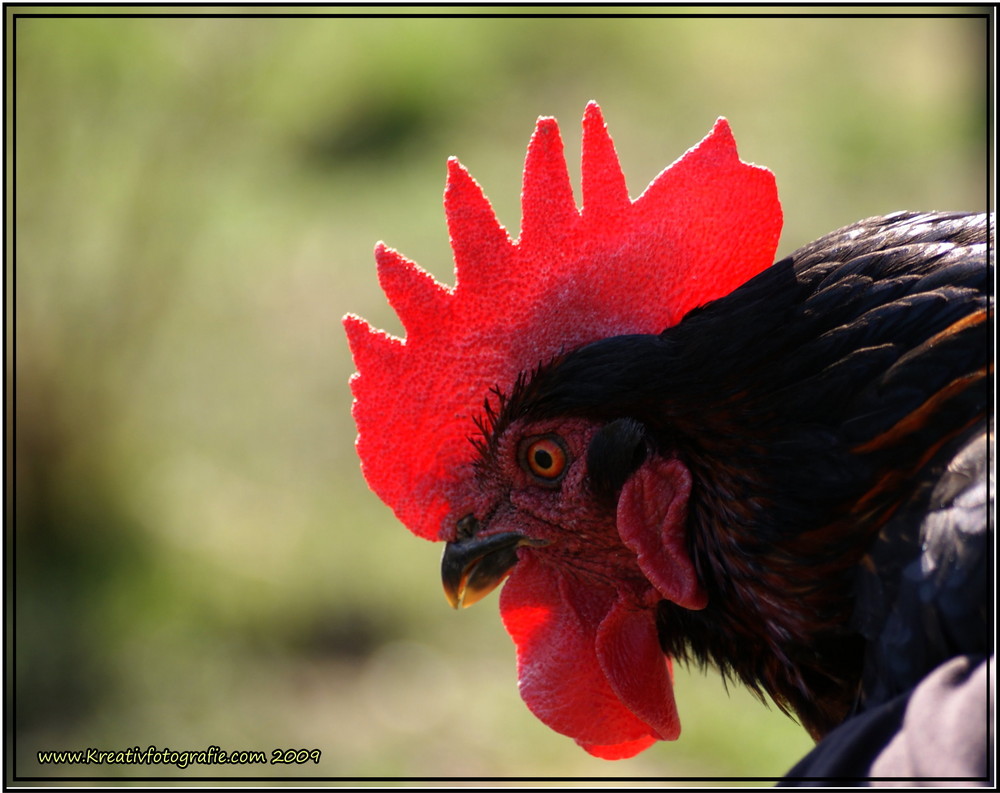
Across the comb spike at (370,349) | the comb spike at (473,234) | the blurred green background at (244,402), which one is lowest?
the blurred green background at (244,402)

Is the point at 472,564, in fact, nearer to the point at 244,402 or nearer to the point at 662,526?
the point at 662,526

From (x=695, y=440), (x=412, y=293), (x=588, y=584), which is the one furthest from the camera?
(x=412, y=293)

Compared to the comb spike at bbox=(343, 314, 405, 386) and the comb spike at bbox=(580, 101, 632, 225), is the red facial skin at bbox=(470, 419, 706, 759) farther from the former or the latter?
the comb spike at bbox=(580, 101, 632, 225)

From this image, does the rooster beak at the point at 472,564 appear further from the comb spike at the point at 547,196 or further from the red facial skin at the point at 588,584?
the comb spike at the point at 547,196

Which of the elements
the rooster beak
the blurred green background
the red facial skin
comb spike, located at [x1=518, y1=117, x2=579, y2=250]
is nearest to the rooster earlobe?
the red facial skin

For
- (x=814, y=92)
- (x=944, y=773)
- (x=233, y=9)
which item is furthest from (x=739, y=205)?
(x=814, y=92)

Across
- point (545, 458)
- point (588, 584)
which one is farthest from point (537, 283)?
point (588, 584)

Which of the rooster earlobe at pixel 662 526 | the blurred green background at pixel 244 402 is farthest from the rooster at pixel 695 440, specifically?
the blurred green background at pixel 244 402
